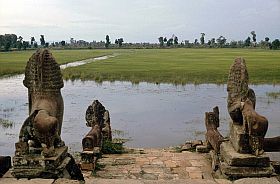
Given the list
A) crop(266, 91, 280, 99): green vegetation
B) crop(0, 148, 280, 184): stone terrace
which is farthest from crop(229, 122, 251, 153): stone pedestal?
crop(266, 91, 280, 99): green vegetation

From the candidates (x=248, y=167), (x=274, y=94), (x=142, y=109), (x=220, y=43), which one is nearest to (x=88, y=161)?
(x=248, y=167)

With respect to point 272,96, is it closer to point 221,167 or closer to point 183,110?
point 183,110

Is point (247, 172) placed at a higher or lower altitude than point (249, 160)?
lower

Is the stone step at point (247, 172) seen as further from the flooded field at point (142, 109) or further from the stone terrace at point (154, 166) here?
the flooded field at point (142, 109)

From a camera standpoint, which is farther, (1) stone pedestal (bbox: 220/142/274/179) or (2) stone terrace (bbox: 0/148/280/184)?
(2) stone terrace (bbox: 0/148/280/184)

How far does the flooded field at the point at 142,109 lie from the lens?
14008mm

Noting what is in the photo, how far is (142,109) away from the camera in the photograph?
19016 millimetres

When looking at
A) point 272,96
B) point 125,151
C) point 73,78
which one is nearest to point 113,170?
point 125,151

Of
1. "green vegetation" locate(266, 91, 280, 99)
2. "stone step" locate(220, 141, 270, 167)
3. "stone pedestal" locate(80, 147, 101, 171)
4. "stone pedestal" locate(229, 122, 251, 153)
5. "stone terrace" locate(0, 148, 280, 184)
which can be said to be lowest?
"green vegetation" locate(266, 91, 280, 99)

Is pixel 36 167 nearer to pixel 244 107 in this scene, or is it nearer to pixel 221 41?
pixel 244 107

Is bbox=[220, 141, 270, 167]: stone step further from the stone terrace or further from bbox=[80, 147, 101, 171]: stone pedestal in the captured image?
bbox=[80, 147, 101, 171]: stone pedestal

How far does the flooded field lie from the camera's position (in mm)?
14008

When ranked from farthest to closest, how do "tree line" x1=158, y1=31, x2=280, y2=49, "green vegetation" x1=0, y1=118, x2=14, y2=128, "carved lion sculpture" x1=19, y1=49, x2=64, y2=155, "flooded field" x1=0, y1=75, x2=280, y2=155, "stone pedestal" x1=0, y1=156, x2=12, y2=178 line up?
"tree line" x1=158, y1=31, x2=280, y2=49 → "green vegetation" x1=0, y1=118, x2=14, y2=128 → "flooded field" x1=0, y1=75, x2=280, y2=155 → "carved lion sculpture" x1=19, y1=49, x2=64, y2=155 → "stone pedestal" x1=0, y1=156, x2=12, y2=178

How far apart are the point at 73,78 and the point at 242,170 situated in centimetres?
2812
